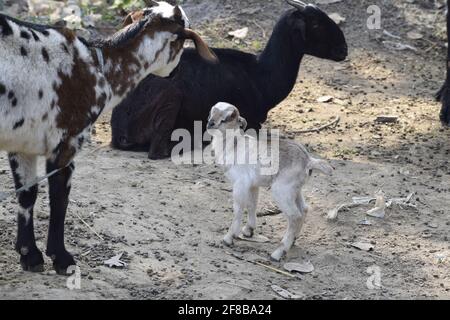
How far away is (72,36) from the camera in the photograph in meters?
5.91

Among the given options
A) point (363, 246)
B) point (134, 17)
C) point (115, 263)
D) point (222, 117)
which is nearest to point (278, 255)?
point (363, 246)

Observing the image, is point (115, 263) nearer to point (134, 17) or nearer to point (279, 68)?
point (134, 17)

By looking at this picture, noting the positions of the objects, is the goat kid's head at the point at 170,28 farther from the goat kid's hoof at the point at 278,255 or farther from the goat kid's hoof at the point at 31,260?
the goat kid's hoof at the point at 31,260

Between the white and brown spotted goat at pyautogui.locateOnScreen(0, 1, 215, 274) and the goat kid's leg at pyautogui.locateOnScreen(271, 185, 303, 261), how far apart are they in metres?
1.06

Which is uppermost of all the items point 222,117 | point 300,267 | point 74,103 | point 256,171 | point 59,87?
point 59,87

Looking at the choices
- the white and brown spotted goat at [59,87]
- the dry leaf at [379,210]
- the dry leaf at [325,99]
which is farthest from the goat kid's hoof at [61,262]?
the dry leaf at [325,99]

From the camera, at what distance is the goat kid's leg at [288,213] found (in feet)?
21.3

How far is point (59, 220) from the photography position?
19.5ft

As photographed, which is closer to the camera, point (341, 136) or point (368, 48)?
point (341, 136)

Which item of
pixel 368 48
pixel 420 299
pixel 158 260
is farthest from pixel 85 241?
pixel 368 48

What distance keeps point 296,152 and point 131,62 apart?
1.27 meters

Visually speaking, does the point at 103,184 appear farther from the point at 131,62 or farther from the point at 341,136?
the point at 341,136

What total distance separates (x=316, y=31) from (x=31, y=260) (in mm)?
4084

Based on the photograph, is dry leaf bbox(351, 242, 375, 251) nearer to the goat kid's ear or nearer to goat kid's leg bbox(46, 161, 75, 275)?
goat kid's leg bbox(46, 161, 75, 275)
